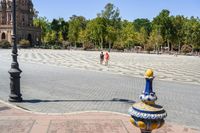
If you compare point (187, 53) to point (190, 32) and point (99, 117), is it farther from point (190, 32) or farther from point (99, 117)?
point (99, 117)

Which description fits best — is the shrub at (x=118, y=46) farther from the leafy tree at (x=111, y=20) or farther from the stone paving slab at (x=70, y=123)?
the stone paving slab at (x=70, y=123)

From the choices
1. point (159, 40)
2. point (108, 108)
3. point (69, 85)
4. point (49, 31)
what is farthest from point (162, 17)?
point (108, 108)

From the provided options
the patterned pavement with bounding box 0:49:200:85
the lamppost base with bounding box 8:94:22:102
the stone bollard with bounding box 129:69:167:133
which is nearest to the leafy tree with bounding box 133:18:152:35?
the patterned pavement with bounding box 0:49:200:85

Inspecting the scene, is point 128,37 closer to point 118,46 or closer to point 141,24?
point 118,46

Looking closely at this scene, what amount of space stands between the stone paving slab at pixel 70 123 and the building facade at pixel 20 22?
3476 inches

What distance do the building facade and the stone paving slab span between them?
8830 cm

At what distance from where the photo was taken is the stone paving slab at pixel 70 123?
872 cm

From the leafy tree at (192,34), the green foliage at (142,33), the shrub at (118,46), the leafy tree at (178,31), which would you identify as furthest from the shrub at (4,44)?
the leafy tree at (192,34)

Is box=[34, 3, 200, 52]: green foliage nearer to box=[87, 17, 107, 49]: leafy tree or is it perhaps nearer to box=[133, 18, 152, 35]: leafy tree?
box=[87, 17, 107, 49]: leafy tree

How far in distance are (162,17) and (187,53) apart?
11629 mm

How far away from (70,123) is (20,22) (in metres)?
95.2

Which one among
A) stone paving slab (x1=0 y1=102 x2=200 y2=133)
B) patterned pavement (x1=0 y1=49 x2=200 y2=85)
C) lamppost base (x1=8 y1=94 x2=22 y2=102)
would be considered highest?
lamppost base (x1=8 y1=94 x2=22 y2=102)

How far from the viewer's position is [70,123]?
30.6 feet

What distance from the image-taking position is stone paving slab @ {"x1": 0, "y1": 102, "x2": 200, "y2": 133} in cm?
872
